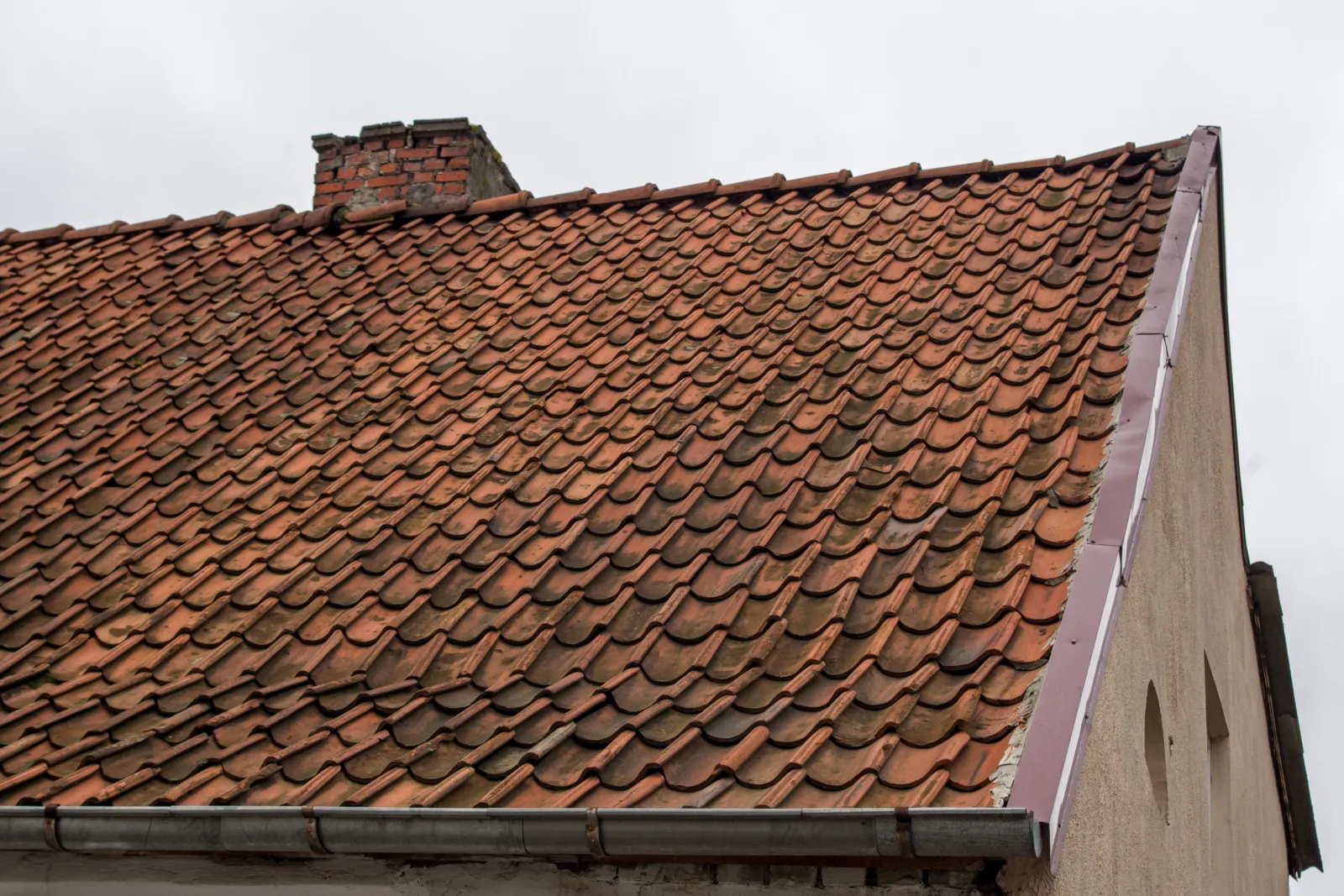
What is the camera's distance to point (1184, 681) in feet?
19.4

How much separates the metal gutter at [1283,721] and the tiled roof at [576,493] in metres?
3.47

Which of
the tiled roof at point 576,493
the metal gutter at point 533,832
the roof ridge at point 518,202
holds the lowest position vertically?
the metal gutter at point 533,832

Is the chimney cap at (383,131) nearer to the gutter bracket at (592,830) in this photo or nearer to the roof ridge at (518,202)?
the roof ridge at (518,202)

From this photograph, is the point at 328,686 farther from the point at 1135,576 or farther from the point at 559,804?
the point at 1135,576

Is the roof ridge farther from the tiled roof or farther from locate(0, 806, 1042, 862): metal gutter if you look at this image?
locate(0, 806, 1042, 862): metal gutter

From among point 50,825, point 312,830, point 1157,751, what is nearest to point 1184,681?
point 1157,751

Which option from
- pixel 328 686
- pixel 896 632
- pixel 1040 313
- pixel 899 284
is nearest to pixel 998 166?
pixel 899 284

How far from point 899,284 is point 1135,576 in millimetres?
2133

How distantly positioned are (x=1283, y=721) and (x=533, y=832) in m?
7.71

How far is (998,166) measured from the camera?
7.43 m

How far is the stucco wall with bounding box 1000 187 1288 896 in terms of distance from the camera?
4.19 m

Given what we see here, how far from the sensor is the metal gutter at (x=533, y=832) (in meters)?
3.20

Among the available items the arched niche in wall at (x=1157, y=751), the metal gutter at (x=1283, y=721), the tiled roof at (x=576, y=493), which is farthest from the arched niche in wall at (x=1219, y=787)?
the tiled roof at (x=576, y=493)

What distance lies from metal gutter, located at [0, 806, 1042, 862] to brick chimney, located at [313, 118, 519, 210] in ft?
18.8
